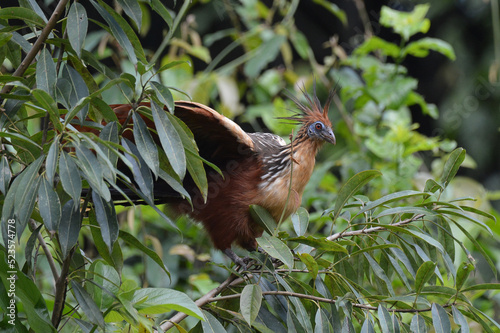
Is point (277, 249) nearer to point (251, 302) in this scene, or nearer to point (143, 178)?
point (251, 302)

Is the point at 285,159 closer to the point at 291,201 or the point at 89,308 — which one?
the point at 291,201

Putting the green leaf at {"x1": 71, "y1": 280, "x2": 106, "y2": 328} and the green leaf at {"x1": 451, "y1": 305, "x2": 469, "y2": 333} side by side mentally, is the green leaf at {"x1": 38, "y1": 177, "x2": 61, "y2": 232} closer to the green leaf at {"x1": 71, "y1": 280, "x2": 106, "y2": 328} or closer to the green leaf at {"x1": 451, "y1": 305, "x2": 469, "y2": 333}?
the green leaf at {"x1": 71, "y1": 280, "x2": 106, "y2": 328}

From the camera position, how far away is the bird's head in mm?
2244

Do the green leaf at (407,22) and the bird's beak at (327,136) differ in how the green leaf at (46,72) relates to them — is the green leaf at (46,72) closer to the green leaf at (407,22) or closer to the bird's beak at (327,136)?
the bird's beak at (327,136)

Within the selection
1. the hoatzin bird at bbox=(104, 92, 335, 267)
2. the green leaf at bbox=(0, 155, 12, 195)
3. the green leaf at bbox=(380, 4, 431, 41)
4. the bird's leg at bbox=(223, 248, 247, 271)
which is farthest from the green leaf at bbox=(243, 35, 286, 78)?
the green leaf at bbox=(0, 155, 12, 195)

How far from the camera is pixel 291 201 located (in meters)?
2.04

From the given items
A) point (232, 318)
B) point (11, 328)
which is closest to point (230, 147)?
point (232, 318)

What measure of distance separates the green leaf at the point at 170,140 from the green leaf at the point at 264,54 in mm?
2411

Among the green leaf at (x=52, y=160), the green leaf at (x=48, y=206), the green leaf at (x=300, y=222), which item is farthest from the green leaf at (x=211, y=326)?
the green leaf at (x=52, y=160)

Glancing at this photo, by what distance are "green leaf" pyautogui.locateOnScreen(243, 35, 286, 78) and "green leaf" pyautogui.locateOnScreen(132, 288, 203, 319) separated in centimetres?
249

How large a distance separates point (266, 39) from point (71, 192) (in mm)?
2917

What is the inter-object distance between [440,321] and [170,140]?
73 centimetres

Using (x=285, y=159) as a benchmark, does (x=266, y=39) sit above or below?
above

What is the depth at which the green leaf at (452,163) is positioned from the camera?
1.45m
